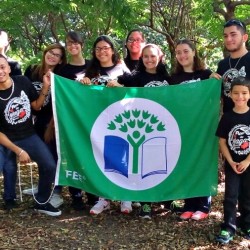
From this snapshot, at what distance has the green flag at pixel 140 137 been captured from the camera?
16.0ft

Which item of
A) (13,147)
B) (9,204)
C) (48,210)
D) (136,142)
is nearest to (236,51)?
(136,142)

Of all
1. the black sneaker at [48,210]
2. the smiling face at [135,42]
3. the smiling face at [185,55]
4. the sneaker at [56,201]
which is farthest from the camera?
the smiling face at [135,42]

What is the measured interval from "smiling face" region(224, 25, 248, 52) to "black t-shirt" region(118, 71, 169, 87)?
32.8 inches

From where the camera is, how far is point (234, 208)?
14.4 ft

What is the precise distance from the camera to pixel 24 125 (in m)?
4.98

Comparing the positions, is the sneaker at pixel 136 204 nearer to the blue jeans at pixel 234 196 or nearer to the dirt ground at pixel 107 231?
the dirt ground at pixel 107 231

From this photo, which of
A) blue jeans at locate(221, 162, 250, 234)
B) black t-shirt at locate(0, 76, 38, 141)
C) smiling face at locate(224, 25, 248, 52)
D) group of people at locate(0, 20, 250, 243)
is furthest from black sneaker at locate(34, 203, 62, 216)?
smiling face at locate(224, 25, 248, 52)

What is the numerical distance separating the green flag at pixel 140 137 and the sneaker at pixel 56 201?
2.05 ft

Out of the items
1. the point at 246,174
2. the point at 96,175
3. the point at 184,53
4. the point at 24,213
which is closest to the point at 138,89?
the point at 184,53

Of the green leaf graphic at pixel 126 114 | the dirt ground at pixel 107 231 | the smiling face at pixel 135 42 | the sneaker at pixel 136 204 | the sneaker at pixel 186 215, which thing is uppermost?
the smiling face at pixel 135 42

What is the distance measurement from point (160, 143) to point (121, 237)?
3.55 ft

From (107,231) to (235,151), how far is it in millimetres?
1572

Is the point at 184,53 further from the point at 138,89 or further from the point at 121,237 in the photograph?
the point at 121,237

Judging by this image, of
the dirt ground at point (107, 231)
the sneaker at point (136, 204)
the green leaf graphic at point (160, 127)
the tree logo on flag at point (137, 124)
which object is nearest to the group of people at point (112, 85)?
the dirt ground at point (107, 231)
